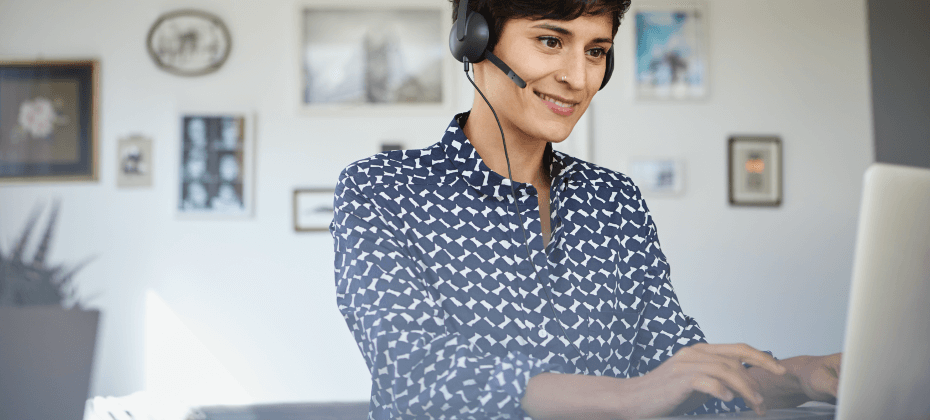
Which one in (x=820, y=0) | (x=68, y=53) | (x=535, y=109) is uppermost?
(x=820, y=0)

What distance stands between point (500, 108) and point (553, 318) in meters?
0.33

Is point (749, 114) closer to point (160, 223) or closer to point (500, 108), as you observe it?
point (500, 108)

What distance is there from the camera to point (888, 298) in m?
0.42

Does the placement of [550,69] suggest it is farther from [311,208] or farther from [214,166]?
[214,166]

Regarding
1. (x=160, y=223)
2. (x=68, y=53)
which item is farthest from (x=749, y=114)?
(x=68, y=53)

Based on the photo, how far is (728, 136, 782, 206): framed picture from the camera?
108 inches

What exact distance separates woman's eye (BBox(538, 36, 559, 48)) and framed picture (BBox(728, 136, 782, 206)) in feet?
7.16

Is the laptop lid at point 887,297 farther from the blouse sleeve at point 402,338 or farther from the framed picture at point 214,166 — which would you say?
the framed picture at point 214,166

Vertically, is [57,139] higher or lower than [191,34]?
lower

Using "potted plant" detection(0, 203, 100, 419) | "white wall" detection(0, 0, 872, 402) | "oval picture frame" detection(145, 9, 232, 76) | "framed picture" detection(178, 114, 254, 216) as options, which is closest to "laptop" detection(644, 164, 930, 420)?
"potted plant" detection(0, 203, 100, 419)

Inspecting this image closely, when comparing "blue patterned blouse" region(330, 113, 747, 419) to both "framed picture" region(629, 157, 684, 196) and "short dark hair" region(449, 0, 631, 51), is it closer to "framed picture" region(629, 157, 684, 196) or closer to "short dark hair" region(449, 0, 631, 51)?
"short dark hair" region(449, 0, 631, 51)

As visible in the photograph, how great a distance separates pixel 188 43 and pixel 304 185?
0.83m

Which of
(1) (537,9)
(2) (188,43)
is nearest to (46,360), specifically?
(1) (537,9)

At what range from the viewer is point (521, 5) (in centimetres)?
85
